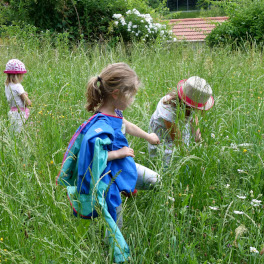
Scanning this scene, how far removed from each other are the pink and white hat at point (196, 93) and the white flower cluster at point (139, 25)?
694 cm

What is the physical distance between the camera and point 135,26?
9.52 m

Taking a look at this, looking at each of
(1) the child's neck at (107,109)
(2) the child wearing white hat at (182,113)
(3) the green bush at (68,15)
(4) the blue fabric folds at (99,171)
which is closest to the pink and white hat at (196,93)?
(2) the child wearing white hat at (182,113)

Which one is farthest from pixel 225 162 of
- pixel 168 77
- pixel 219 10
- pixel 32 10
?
pixel 219 10

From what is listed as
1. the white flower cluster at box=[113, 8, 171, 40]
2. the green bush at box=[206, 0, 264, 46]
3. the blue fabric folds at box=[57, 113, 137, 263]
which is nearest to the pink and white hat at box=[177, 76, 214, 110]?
the blue fabric folds at box=[57, 113, 137, 263]

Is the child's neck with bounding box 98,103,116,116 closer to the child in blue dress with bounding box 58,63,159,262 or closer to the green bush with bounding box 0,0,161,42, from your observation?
the child in blue dress with bounding box 58,63,159,262

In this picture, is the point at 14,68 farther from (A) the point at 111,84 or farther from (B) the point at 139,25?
(B) the point at 139,25

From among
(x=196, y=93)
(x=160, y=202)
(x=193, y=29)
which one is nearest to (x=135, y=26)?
(x=193, y=29)

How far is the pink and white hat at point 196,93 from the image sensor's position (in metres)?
2.64

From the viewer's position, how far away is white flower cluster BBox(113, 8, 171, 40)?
9552 mm

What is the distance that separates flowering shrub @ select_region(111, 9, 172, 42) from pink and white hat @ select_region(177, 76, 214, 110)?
6958 millimetres

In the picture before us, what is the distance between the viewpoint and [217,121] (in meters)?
2.75

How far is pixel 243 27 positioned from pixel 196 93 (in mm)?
6997

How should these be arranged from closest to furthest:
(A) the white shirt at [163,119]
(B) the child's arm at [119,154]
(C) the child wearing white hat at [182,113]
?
(B) the child's arm at [119,154], (C) the child wearing white hat at [182,113], (A) the white shirt at [163,119]

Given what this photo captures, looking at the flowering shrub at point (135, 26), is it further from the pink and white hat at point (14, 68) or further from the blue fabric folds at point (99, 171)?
the blue fabric folds at point (99, 171)
